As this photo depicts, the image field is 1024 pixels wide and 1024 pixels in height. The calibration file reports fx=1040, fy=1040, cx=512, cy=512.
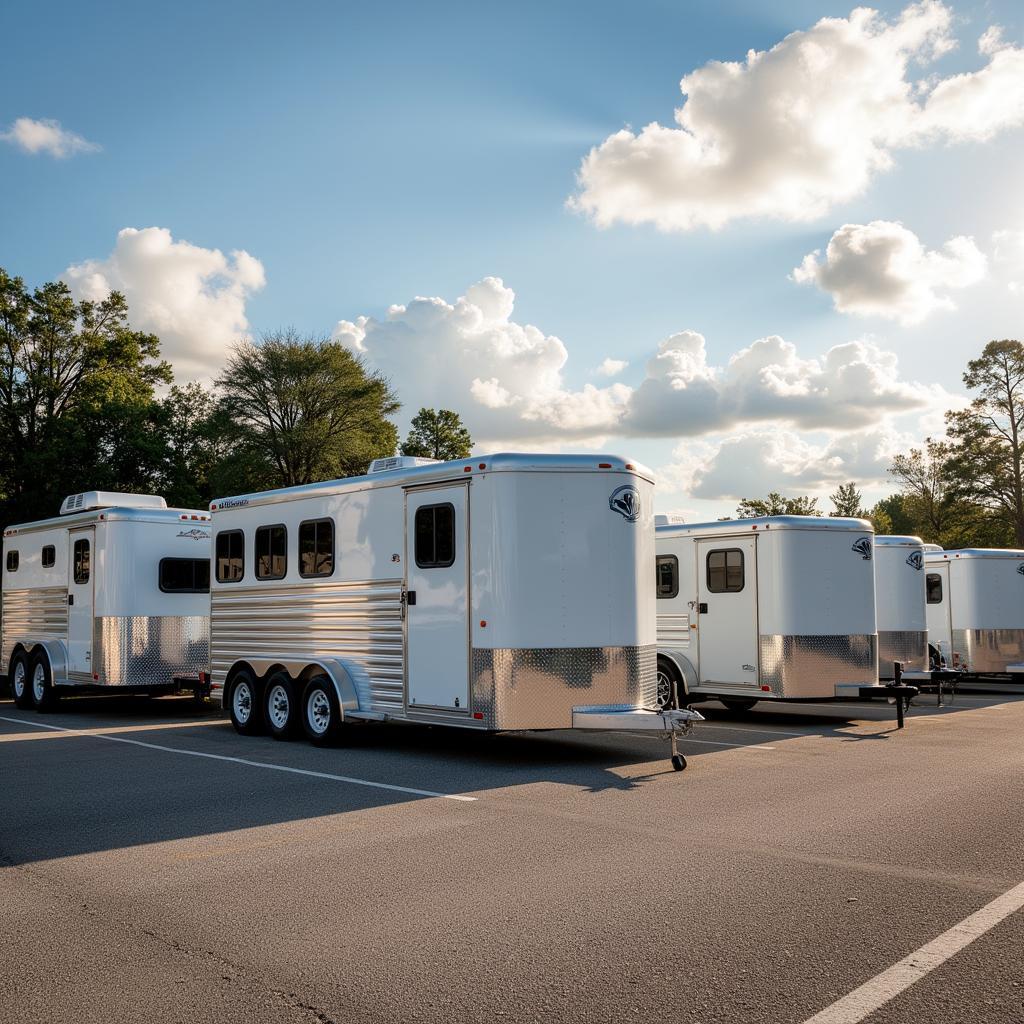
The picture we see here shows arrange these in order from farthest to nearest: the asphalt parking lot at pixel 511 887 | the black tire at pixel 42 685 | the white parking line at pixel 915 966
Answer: the black tire at pixel 42 685
the asphalt parking lot at pixel 511 887
the white parking line at pixel 915 966

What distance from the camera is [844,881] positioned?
6133 millimetres

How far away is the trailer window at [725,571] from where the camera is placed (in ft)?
50.2

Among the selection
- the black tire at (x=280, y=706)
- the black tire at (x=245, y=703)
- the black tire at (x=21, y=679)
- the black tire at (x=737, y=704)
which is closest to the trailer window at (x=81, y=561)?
the black tire at (x=21, y=679)

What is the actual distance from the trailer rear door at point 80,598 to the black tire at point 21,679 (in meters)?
1.66

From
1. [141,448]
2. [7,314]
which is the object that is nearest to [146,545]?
[141,448]

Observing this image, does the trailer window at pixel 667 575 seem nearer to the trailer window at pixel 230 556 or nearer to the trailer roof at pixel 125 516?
the trailer window at pixel 230 556

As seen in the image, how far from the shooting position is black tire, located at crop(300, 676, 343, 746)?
12195 millimetres

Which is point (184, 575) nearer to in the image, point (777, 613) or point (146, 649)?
point (146, 649)

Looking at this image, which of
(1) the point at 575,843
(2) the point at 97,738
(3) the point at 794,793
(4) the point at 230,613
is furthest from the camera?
(4) the point at 230,613

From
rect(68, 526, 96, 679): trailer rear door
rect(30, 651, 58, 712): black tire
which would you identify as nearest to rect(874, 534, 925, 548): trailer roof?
rect(68, 526, 96, 679): trailer rear door

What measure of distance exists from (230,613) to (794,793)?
8301 mm

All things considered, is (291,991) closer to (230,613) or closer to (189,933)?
(189,933)

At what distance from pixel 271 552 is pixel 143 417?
25245mm

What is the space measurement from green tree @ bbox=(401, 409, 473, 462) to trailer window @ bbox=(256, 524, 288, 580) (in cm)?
4458
